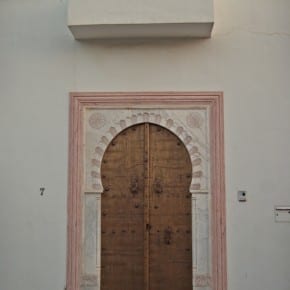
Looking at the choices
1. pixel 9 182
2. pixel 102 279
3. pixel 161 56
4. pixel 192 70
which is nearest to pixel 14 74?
pixel 9 182

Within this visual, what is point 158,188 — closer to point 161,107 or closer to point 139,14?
point 161,107

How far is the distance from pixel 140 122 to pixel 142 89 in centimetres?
41

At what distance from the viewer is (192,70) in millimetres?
5465

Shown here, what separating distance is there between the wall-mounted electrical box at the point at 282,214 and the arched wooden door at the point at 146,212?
3.43 feet

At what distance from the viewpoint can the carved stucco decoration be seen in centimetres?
540

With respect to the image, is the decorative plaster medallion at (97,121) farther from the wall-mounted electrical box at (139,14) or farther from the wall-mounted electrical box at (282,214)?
the wall-mounted electrical box at (282,214)

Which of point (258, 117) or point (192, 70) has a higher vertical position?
Result: point (192, 70)

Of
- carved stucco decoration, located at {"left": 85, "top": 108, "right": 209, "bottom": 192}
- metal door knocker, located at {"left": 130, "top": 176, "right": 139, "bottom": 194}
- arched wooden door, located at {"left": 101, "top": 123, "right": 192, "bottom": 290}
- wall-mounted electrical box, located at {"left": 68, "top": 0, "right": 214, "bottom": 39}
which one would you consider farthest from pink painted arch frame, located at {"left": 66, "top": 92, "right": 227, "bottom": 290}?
wall-mounted electrical box, located at {"left": 68, "top": 0, "right": 214, "bottom": 39}

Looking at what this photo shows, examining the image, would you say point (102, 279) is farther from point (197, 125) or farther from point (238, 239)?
point (197, 125)

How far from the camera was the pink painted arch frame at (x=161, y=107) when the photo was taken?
17.1 ft

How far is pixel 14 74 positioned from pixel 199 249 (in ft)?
10.4

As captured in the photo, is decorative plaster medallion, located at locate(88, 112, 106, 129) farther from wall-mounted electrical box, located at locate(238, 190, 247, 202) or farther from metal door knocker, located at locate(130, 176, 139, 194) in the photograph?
wall-mounted electrical box, located at locate(238, 190, 247, 202)

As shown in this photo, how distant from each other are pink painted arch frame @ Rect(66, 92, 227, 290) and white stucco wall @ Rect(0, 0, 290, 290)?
0.29ft

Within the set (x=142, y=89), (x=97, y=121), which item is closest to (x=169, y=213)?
(x=97, y=121)
